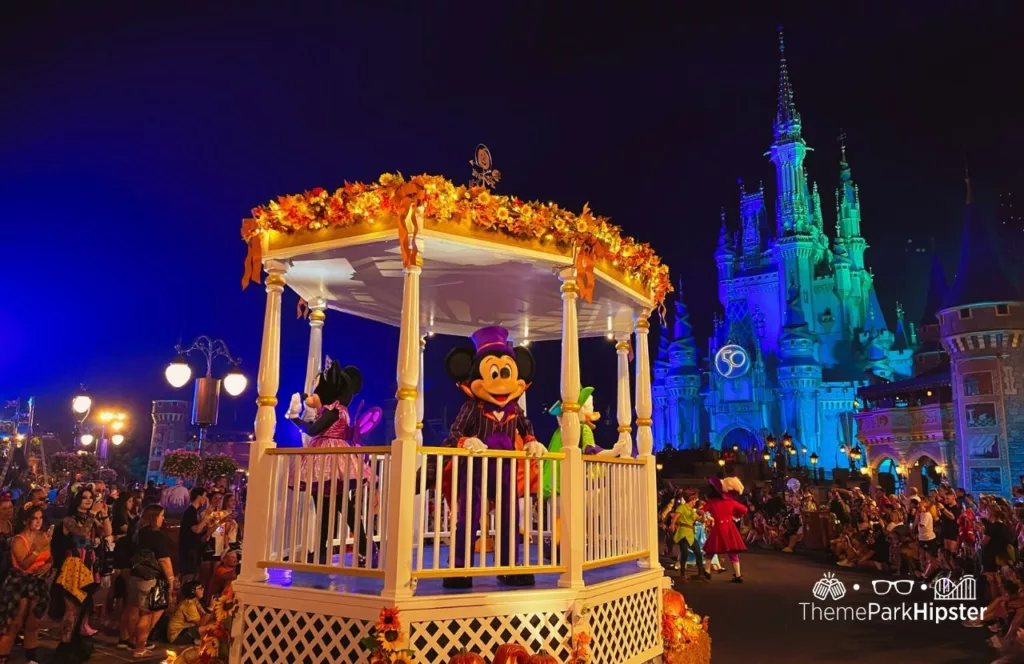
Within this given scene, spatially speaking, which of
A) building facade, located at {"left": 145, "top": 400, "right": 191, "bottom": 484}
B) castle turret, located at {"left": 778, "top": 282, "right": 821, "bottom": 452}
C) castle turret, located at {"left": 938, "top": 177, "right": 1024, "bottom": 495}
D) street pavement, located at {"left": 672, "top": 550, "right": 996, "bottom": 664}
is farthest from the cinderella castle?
street pavement, located at {"left": 672, "top": 550, "right": 996, "bottom": 664}

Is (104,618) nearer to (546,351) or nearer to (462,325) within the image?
(462,325)

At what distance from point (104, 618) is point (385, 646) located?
7.61 metres

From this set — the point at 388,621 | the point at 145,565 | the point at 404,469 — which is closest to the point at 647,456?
the point at 404,469

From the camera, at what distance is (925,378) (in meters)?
43.8

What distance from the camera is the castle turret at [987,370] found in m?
34.9

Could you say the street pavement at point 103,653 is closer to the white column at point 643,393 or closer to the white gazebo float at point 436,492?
the white gazebo float at point 436,492

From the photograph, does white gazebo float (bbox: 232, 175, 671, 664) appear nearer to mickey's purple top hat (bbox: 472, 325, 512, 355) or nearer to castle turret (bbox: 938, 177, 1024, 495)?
mickey's purple top hat (bbox: 472, 325, 512, 355)

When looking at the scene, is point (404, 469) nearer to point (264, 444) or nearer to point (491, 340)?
point (264, 444)

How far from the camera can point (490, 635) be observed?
567 centimetres

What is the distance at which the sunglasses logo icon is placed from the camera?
44.9 feet

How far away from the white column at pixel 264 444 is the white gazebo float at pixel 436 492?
14 mm

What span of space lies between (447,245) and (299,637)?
3.76m

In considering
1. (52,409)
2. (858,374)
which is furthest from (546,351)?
(52,409)

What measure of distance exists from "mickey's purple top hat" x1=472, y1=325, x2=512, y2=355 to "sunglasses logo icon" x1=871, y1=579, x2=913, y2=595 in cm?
1072
